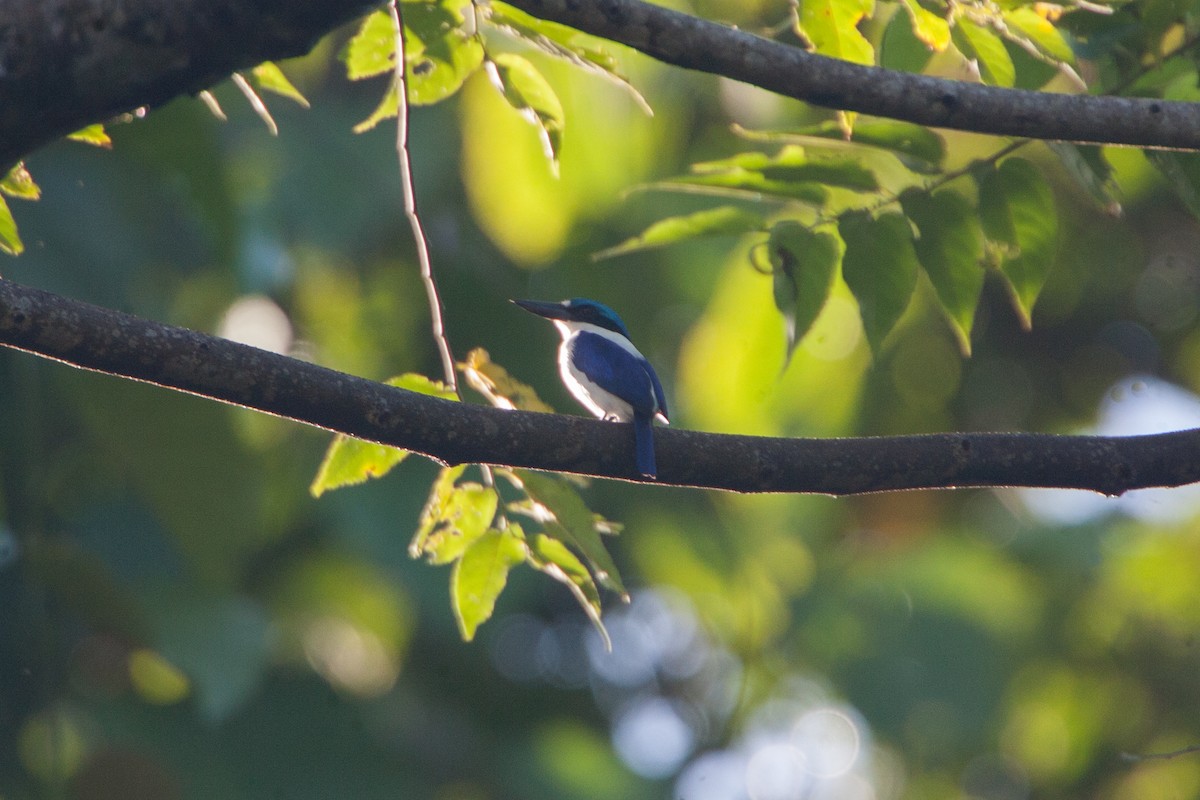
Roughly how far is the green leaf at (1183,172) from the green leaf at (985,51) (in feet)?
1.15

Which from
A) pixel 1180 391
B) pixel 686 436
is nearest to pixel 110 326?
pixel 686 436

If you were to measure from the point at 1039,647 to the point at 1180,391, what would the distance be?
1.96 meters

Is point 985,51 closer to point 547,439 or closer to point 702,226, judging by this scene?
point 702,226

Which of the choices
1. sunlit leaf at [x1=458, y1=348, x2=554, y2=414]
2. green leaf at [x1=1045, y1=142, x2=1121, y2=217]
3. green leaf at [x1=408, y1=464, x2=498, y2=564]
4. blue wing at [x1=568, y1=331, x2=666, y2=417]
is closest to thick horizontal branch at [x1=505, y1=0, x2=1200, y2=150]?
green leaf at [x1=1045, y1=142, x2=1121, y2=217]

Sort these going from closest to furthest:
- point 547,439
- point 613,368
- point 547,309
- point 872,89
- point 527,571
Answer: point 872,89 < point 547,439 < point 613,368 < point 547,309 < point 527,571

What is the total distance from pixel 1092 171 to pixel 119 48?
2.06m

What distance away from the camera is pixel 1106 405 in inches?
325

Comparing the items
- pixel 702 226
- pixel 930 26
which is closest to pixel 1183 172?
pixel 930 26

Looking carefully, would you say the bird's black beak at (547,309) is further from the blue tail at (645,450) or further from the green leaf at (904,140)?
the blue tail at (645,450)

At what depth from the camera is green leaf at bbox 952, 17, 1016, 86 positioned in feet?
8.96

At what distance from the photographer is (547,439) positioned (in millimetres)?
2602

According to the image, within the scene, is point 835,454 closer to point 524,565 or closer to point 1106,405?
point 524,565

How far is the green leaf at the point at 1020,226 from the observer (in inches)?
116

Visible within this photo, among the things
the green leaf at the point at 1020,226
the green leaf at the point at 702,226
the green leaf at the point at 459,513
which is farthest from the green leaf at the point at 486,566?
the green leaf at the point at 1020,226
